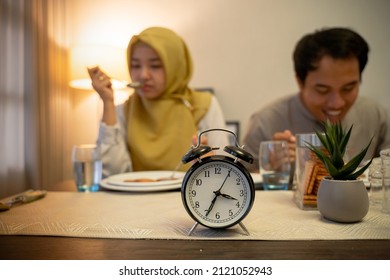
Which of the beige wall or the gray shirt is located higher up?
the beige wall

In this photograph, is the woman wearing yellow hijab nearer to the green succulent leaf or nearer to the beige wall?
the beige wall

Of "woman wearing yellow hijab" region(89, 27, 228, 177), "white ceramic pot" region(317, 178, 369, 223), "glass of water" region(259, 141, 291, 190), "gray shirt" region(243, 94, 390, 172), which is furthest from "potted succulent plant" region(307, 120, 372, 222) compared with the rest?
"woman wearing yellow hijab" region(89, 27, 228, 177)

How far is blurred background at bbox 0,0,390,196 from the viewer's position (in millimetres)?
535

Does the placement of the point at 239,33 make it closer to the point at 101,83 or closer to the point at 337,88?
the point at 337,88

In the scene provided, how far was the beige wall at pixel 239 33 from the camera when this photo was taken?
2.31 feet

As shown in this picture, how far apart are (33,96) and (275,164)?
48 centimetres

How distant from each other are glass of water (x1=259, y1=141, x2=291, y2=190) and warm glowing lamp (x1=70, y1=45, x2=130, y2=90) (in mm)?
389

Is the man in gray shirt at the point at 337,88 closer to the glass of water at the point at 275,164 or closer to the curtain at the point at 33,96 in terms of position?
the glass of water at the point at 275,164

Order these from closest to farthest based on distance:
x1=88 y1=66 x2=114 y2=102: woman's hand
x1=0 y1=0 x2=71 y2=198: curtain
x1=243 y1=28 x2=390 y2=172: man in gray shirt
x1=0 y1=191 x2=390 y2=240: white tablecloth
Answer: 1. x1=0 y1=191 x2=390 y2=240: white tablecloth
2. x1=0 y1=0 x2=71 y2=198: curtain
3. x1=88 y1=66 x2=114 y2=102: woman's hand
4. x1=243 y1=28 x2=390 y2=172: man in gray shirt

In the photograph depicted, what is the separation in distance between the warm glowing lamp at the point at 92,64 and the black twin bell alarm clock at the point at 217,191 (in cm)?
48

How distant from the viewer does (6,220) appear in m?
0.33

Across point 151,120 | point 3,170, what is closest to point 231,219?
point 3,170
